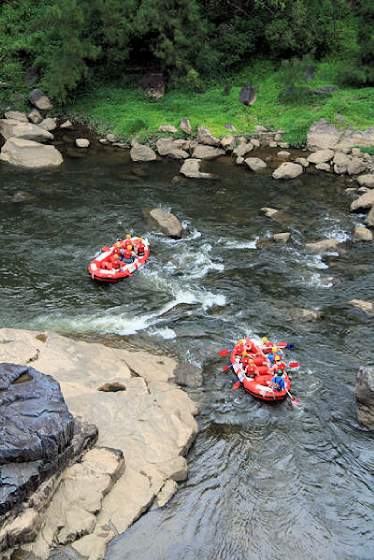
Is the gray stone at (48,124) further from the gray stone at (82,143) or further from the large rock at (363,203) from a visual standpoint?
the large rock at (363,203)

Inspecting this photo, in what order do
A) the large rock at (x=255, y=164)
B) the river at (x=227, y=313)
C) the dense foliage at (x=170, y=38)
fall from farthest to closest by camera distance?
the dense foliage at (x=170, y=38) → the large rock at (x=255, y=164) → the river at (x=227, y=313)

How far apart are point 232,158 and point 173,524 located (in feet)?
57.4

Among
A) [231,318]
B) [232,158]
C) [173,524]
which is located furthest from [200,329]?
[232,158]

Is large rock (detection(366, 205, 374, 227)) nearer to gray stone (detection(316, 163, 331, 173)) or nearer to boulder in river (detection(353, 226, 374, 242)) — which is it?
boulder in river (detection(353, 226, 374, 242))

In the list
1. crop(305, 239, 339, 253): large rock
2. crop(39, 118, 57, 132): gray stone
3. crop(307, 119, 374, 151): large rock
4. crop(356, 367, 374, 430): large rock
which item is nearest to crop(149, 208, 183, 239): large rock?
crop(305, 239, 339, 253): large rock

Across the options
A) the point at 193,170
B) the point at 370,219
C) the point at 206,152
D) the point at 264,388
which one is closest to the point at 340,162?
the point at 370,219

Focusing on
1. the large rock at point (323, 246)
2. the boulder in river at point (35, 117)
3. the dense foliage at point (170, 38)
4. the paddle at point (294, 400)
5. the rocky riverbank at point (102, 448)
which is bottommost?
the large rock at point (323, 246)

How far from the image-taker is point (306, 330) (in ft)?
45.7

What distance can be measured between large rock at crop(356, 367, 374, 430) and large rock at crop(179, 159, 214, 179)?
1265 cm

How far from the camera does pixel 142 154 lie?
2367 cm

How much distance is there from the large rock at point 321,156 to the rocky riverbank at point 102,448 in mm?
13740

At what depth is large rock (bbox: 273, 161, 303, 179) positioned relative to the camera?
22.2 m

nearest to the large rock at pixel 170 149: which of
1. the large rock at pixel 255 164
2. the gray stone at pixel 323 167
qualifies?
the large rock at pixel 255 164

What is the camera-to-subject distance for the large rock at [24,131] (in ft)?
79.6
